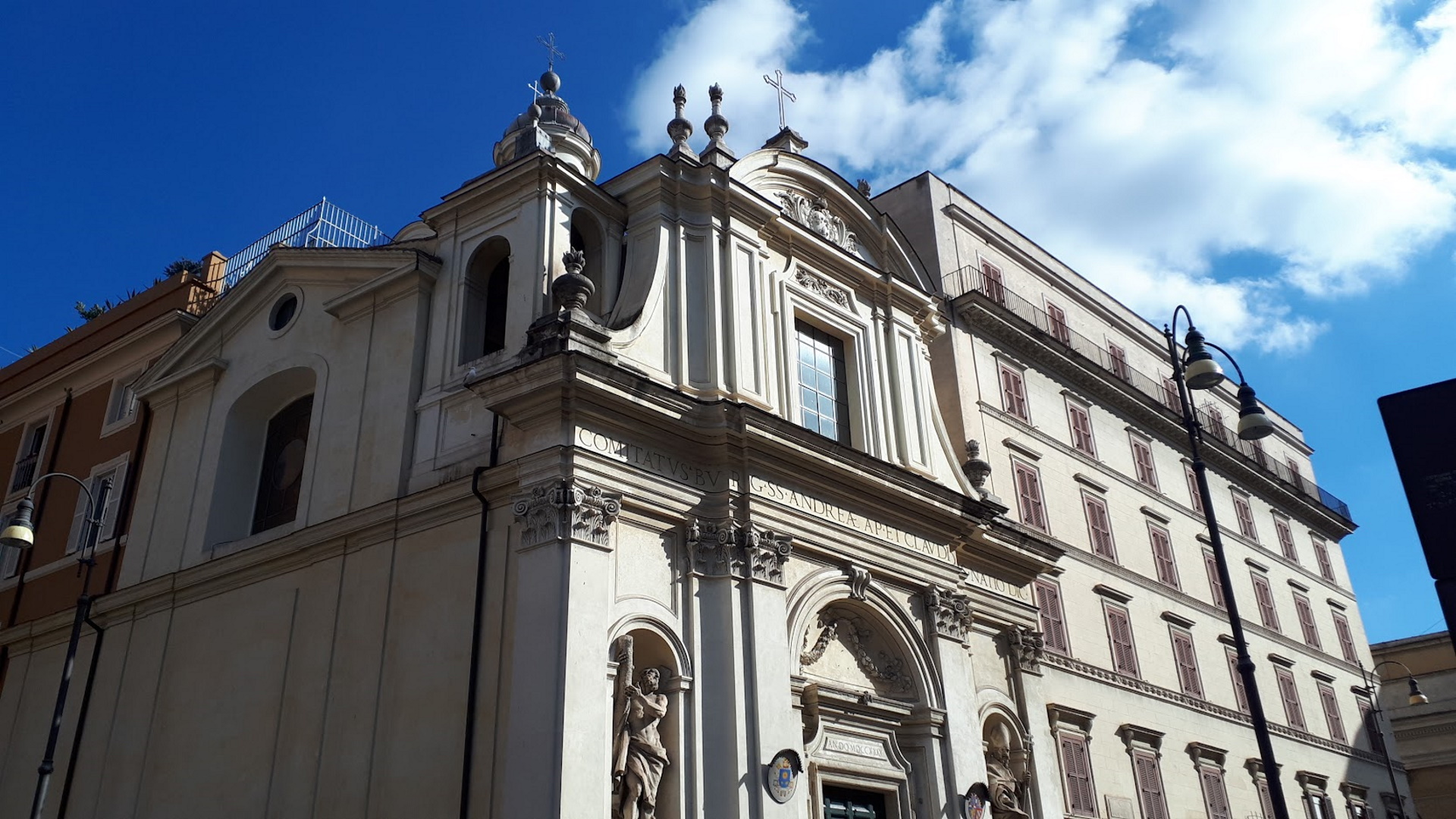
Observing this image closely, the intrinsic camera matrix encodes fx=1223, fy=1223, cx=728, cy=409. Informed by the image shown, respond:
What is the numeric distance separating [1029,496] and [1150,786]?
6070 millimetres

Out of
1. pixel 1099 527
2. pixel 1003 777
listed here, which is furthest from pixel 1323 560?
pixel 1003 777

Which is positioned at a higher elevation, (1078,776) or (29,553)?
(29,553)

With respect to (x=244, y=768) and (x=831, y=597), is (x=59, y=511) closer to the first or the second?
(x=244, y=768)

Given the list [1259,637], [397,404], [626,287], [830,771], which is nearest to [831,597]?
[830,771]

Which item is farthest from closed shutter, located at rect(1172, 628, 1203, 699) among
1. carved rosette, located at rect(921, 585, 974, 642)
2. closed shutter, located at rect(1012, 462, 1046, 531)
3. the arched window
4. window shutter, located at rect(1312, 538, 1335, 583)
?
the arched window

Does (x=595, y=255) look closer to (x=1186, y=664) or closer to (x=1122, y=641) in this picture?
(x=1122, y=641)

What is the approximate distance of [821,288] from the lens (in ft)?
66.5

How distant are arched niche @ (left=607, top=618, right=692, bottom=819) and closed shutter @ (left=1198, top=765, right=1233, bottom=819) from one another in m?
15.5

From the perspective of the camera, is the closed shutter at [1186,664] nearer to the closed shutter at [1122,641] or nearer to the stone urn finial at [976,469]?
the closed shutter at [1122,641]

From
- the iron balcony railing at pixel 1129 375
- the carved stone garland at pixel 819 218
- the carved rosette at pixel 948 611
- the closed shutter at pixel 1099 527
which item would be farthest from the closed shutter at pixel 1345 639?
the carved stone garland at pixel 819 218

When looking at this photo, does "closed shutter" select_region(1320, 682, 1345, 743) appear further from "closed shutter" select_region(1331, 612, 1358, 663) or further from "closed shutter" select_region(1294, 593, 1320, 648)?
"closed shutter" select_region(1331, 612, 1358, 663)

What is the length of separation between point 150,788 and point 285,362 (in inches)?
264

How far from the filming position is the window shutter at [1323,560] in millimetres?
37500

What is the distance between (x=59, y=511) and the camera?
22.5 meters
